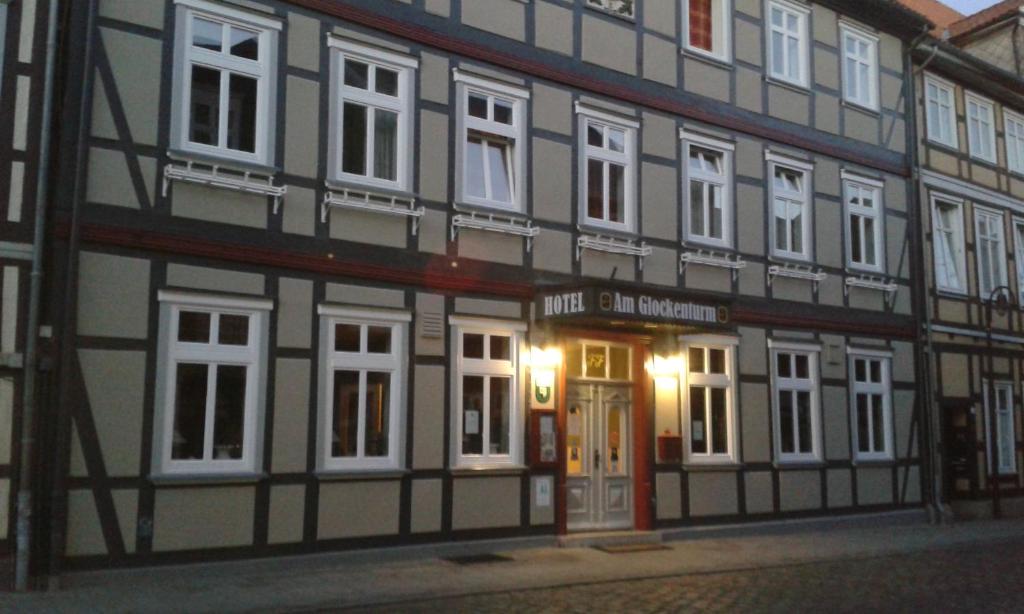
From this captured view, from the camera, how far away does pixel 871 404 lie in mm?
19688

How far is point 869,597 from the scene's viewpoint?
37.3 ft

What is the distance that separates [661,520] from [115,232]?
910 cm

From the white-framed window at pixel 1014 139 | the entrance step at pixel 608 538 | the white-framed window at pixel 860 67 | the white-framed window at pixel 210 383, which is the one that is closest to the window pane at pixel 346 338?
the white-framed window at pixel 210 383

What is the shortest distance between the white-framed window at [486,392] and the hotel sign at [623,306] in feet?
1.87

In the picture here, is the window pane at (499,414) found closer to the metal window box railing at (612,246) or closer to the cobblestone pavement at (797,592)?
the cobblestone pavement at (797,592)

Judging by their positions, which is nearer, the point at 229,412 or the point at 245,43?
the point at 229,412

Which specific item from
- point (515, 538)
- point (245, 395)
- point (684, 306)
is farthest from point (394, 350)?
point (684, 306)

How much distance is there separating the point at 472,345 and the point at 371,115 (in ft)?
11.1

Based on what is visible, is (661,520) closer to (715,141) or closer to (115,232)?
(715,141)

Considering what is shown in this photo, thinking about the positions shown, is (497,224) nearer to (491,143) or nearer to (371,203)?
(491,143)

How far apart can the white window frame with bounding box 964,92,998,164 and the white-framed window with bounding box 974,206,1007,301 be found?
52.1 inches

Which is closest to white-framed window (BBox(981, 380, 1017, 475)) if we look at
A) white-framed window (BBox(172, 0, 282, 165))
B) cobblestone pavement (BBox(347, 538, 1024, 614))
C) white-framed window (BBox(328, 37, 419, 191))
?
cobblestone pavement (BBox(347, 538, 1024, 614))

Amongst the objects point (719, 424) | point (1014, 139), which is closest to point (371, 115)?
point (719, 424)

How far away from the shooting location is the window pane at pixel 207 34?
12.1m
